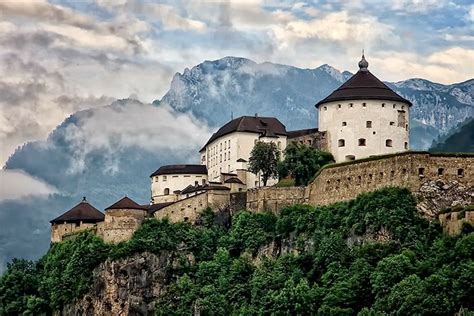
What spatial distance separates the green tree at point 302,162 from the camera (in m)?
97.7

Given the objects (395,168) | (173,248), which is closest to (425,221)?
(395,168)

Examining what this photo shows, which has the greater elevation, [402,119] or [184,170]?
[402,119]

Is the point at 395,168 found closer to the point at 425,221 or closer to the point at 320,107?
the point at 425,221

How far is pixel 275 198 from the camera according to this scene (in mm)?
95688

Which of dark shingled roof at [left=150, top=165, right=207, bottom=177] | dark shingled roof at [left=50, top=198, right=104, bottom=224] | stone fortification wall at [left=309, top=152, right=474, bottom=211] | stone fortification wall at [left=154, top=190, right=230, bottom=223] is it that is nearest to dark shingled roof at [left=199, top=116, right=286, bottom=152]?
dark shingled roof at [left=150, top=165, right=207, bottom=177]

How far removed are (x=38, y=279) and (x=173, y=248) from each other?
63.6ft

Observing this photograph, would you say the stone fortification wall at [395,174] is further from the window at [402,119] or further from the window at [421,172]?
the window at [402,119]

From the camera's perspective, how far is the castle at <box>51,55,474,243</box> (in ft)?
270

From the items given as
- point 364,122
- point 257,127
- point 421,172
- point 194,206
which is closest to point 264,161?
point 257,127

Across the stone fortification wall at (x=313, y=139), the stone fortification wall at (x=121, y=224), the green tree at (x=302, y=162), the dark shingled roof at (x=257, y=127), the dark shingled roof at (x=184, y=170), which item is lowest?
the stone fortification wall at (x=121, y=224)

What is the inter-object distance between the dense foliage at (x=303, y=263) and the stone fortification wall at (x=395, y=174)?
3.67ft

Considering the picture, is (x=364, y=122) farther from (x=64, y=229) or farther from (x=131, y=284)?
(x=64, y=229)

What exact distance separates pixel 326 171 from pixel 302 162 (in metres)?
7.19

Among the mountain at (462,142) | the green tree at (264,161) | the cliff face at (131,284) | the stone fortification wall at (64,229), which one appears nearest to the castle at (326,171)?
the stone fortification wall at (64,229)
